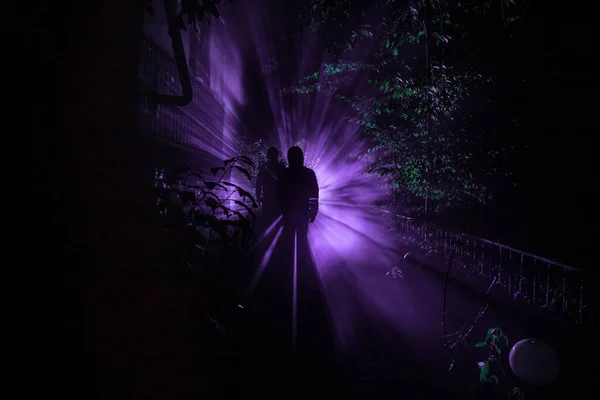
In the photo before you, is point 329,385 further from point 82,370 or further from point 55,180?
point 55,180

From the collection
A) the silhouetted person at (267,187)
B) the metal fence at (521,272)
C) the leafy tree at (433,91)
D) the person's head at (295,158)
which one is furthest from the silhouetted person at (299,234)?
the metal fence at (521,272)

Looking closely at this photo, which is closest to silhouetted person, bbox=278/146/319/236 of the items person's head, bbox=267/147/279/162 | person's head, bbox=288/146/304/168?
person's head, bbox=288/146/304/168

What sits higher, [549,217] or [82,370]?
[549,217]

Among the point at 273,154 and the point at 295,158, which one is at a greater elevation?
the point at 273,154

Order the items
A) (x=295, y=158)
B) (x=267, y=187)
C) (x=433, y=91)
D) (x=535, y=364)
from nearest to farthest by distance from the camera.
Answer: (x=535, y=364) < (x=433, y=91) < (x=295, y=158) < (x=267, y=187)

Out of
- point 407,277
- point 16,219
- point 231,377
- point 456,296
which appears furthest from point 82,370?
point 407,277

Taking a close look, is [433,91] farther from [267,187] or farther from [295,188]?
[267,187]

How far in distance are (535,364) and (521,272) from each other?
2.75 meters

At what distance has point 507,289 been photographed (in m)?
5.80

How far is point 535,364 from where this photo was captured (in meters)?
3.08

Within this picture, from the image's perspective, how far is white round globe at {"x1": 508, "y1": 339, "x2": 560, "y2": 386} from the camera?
306 centimetres

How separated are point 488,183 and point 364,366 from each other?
4.19 m

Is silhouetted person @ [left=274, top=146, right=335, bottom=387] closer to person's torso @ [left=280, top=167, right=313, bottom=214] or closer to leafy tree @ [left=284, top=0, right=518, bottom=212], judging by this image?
person's torso @ [left=280, top=167, right=313, bottom=214]

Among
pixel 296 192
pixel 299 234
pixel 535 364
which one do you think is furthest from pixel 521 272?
pixel 296 192
